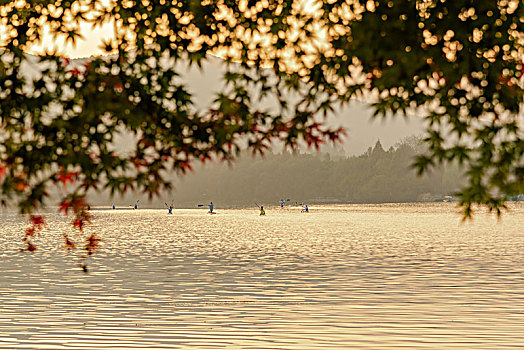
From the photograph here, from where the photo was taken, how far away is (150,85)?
43.2 ft

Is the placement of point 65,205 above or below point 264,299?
above

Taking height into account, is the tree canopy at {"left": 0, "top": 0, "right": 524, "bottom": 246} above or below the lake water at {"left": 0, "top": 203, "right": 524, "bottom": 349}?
above

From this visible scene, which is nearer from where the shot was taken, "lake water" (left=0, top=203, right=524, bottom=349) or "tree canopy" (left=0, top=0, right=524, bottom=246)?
"tree canopy" (left=0, top=0, right=524, bottom=246)

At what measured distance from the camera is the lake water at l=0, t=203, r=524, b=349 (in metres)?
30.4

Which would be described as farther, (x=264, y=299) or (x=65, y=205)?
(x=264, y=299)

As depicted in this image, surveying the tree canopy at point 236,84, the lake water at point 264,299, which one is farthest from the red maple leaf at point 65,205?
the lake water at point 264,299

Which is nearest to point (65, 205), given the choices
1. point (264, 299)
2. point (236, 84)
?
point (236, 84)

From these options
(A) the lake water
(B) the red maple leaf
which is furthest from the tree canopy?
(A) the lake water

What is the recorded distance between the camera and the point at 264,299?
41625 mm

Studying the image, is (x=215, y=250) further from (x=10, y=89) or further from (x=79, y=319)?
(x=10, y=89)

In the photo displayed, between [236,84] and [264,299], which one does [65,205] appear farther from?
[264,299]

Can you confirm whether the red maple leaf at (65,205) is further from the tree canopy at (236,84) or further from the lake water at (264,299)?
the lake water at (264,299)

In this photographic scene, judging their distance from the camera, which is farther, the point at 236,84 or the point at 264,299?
the point at 264,299

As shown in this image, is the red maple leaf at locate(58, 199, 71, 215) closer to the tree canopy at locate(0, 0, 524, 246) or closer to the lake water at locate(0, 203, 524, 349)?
the tree canopy at locate(0, 0, 524, 246)
